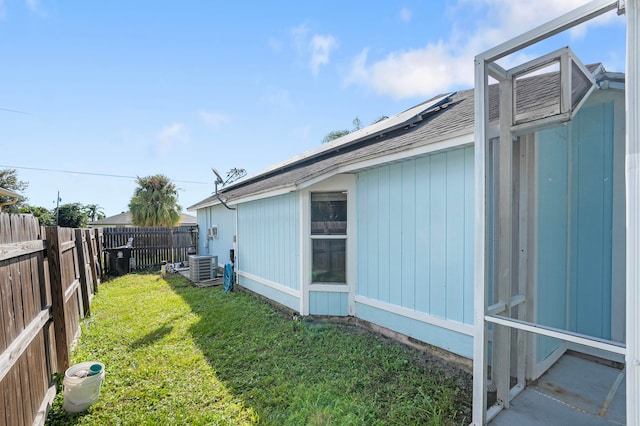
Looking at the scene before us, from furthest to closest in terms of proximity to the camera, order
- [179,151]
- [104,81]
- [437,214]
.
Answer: [179,151] < [104,81] < [437,214]

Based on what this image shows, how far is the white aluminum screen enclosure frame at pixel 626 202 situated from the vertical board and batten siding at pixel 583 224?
125 cm

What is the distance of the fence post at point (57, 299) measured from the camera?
9.98ft

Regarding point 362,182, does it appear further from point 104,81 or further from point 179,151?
point 179,151

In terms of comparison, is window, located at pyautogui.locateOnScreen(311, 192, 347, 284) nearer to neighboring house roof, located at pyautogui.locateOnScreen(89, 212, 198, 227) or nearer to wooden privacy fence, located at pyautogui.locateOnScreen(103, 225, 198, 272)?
wooden privacy fence, located at pyautogui.locateOnScreen(103, 225, 198, 272)

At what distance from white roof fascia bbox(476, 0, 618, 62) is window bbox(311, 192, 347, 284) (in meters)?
2.99

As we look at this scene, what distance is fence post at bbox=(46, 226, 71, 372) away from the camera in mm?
3043

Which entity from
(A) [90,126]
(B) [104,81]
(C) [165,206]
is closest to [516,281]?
(B) [104,81]

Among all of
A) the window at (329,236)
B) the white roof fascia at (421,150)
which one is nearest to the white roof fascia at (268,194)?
the window at (329,236)

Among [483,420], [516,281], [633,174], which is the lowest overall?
[483,420]

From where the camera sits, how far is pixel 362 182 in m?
4.50

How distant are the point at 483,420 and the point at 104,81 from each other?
10.5 metres

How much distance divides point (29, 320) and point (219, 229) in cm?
789

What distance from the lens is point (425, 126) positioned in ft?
14.3

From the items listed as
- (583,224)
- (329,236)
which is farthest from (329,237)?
(583,224)
